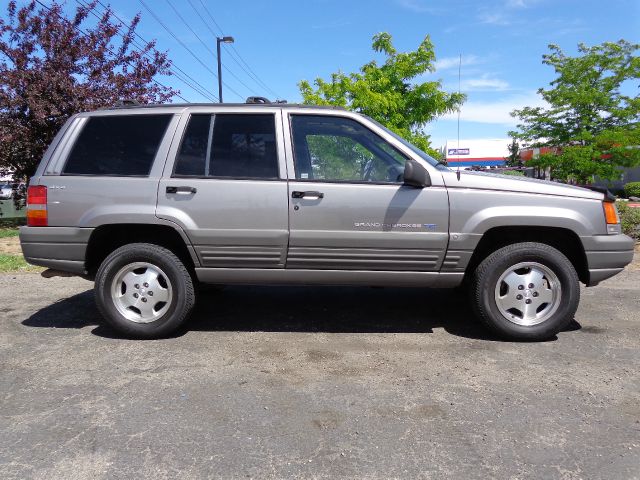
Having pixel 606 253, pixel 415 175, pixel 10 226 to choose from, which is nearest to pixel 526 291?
pixel 606 253

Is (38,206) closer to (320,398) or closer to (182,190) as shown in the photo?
(182,190)

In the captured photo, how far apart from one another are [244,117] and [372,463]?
296 cm

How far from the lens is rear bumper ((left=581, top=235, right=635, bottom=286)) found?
3.98 metres

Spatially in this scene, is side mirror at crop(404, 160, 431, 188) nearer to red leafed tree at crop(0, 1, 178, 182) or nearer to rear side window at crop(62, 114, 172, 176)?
rear side window at crop(62, 114, 172, 176)

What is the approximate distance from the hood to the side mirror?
188 millimetres

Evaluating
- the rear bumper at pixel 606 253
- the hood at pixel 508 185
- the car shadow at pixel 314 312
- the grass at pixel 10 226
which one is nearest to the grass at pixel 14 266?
the car shadow at pixel 314 312

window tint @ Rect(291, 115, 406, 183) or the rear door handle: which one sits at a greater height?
window tint @ Rect(291, 115, 406, 183)

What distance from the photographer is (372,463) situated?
2.42 metres

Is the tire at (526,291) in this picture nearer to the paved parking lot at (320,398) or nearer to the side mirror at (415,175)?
the paved parking lot at (320,398)

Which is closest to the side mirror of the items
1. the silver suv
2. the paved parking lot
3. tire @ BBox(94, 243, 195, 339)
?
the silver suv

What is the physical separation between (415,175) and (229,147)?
5.18ft

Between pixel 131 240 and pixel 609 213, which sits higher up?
pixel 609 213

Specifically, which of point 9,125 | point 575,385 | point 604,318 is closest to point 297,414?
point 575,385

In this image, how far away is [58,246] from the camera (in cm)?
417
